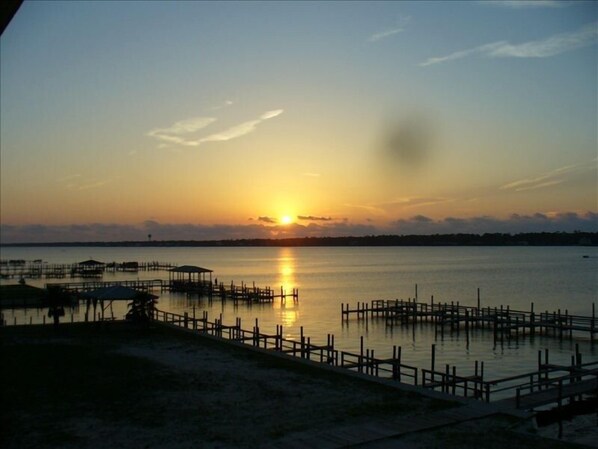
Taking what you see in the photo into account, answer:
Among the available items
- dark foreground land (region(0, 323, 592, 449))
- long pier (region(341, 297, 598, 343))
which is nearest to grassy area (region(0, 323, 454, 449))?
dark foreground land (region(0, 323, 592, 449))

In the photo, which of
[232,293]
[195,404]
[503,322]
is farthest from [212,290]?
[195,404]

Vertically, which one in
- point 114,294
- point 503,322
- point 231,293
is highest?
point 114,294

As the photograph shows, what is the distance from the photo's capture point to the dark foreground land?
1312 cm

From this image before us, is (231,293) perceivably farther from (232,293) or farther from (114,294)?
(114,294)

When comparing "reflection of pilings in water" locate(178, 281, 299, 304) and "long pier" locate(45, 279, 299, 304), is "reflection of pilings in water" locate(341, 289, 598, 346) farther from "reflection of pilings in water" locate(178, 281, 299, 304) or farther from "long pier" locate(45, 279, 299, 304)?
"long pier" locate(45, 279, 299, 304)

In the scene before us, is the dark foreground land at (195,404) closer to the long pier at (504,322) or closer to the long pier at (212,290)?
the long pier at (504,322)

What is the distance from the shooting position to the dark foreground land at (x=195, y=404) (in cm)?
1312

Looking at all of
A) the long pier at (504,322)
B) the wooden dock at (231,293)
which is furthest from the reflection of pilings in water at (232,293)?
the long pier at (504,322)

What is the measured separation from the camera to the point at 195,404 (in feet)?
53.7

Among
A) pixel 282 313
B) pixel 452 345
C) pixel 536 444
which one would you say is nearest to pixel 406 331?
pixel 452 345

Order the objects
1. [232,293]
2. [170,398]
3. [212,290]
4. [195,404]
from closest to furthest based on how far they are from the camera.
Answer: [195,404] → [170,398] → [232,293] → [212,290]

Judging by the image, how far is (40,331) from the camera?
30578 mm

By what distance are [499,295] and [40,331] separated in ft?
209

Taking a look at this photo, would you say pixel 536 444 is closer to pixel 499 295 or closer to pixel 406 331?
pixel 406 331
